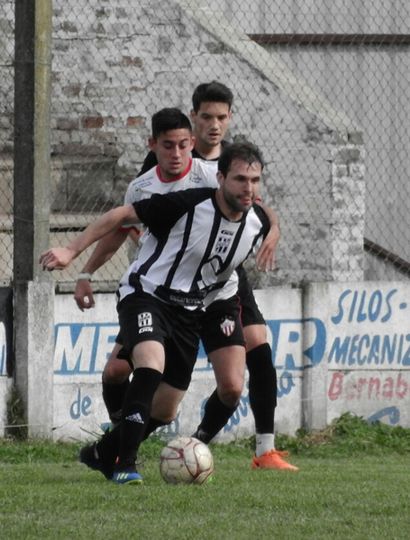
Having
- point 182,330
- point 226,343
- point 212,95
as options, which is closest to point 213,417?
point 226,343

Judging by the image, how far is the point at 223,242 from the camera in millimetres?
7695

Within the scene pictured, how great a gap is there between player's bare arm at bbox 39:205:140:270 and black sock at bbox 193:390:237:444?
137 cm

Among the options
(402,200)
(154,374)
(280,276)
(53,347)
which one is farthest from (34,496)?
(402,200)

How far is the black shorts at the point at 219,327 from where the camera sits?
796cm

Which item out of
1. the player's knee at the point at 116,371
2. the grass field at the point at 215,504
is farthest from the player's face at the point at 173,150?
the grass field at the point at 215,504

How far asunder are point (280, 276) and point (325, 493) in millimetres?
5900

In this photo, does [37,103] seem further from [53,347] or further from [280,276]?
[280,276]

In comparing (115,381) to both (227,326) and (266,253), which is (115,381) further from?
(266,253)

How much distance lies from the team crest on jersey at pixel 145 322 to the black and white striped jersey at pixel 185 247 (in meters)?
0.16

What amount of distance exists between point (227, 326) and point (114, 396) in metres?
1.08

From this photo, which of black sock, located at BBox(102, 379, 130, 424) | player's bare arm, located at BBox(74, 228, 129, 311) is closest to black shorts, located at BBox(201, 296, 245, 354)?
player's bare arm, located at BBox(74, 228, 129, 311)

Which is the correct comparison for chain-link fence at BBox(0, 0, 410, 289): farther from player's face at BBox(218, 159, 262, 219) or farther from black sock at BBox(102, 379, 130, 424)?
player's face at BBox(218, 159, 262, 219)

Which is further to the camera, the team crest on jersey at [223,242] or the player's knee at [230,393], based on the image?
the player's knee at [230,393]

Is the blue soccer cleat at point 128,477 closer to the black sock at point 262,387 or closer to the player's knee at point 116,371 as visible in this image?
the player's knee at point 116,371
